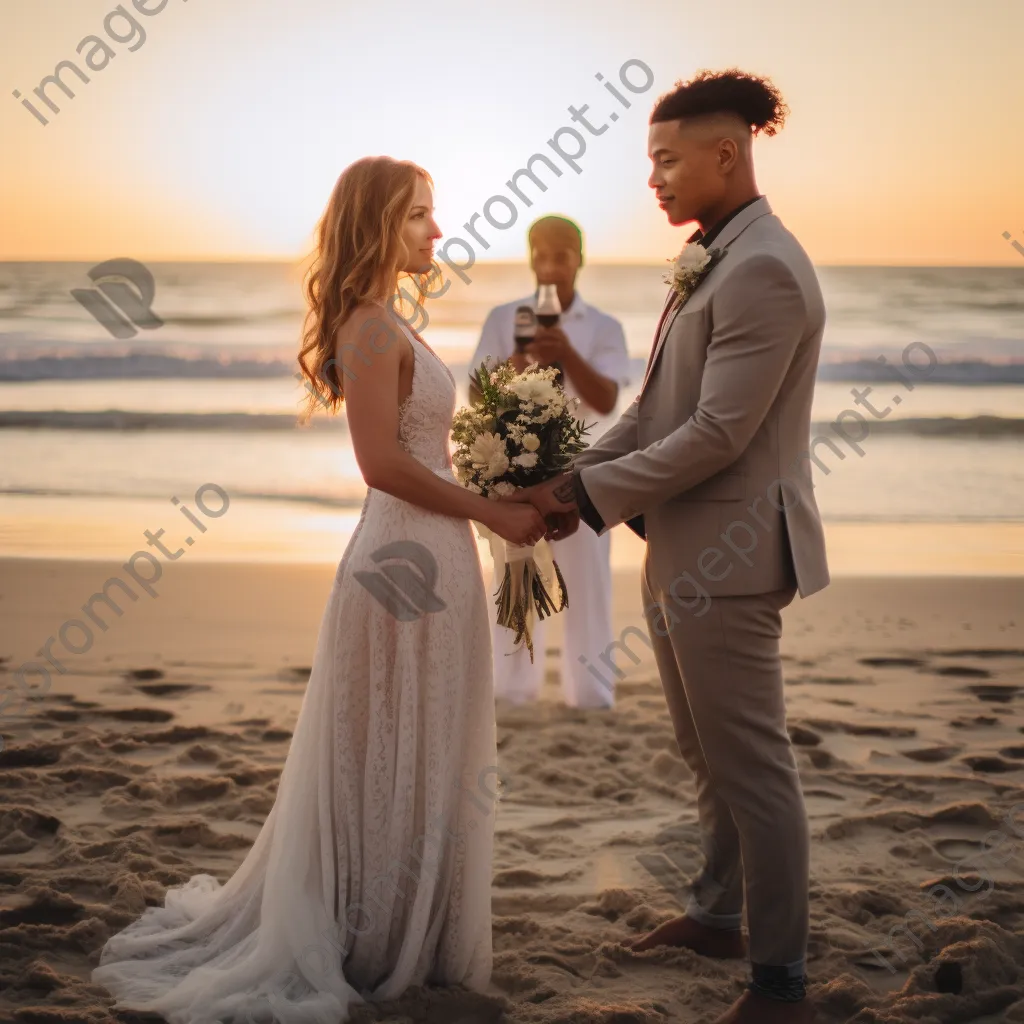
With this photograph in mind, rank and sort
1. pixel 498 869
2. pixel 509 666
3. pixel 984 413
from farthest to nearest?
pixel 984 413
pixel 509 666
pixel 498 869

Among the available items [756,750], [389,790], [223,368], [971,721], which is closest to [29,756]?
[389,790]

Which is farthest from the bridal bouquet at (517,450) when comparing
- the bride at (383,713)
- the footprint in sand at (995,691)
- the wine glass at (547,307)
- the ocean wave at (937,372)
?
the ocean wave at (937,372)

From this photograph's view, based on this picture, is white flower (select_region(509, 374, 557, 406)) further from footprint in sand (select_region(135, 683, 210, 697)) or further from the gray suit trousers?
footprint in sand (select_region(135, 683, 210, 697))

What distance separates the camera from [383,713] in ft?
12.7

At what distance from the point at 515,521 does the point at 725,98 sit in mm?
1400

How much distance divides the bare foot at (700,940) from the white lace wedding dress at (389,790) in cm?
64

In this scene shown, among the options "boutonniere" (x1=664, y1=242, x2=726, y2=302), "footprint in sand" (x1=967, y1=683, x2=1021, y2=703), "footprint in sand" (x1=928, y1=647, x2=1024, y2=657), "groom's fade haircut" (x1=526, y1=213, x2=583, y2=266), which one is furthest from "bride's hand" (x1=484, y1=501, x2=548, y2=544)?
"footprint in sand" (x1=928, y1=647, x2=1024, y2=657)

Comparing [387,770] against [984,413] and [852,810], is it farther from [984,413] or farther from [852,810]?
[984,413]

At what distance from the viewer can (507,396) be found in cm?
410

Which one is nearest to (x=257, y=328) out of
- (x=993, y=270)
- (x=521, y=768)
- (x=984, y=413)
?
(x=984, y=413)

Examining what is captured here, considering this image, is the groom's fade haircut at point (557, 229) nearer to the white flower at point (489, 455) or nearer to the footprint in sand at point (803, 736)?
the footprint in sand at point (803, 736)

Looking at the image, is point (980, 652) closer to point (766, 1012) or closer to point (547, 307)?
point (547, 307)

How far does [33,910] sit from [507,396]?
234 centimetres

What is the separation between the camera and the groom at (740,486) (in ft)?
11.5
